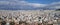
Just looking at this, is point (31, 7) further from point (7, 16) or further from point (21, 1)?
point (7, 16)

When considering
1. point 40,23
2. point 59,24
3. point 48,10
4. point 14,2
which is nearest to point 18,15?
point 14,2

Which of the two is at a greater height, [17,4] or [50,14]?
[17,4]

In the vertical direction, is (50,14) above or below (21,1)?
below

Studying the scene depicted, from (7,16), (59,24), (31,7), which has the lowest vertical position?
(59,24)

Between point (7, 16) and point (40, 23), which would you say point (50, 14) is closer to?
point (40, 23)

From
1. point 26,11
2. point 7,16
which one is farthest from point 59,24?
point 7,16

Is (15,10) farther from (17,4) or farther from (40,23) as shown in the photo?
(40,23)
